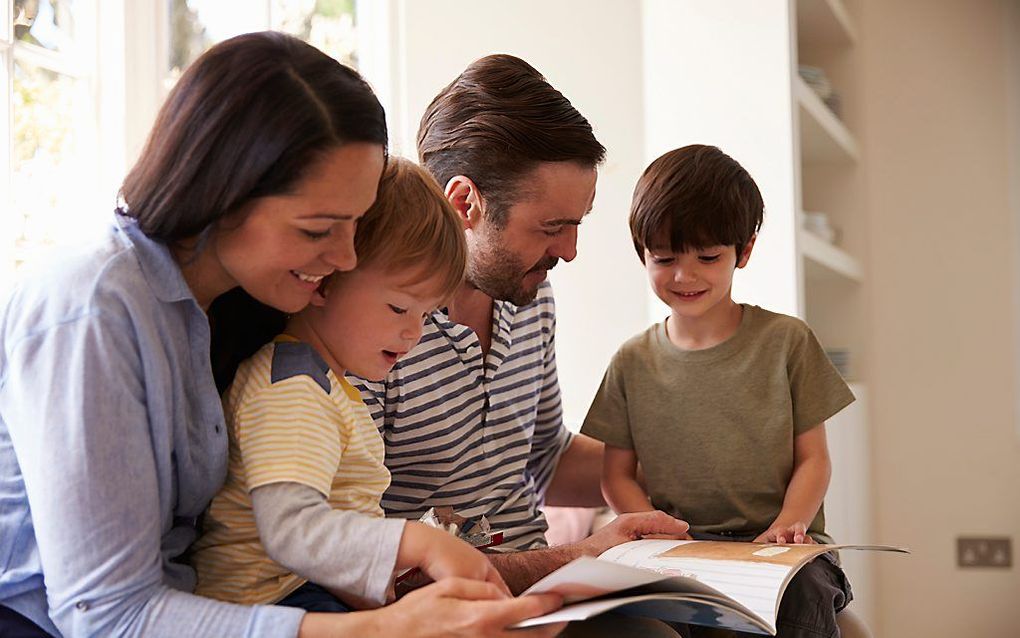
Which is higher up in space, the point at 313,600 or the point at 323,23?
the point at 323,23

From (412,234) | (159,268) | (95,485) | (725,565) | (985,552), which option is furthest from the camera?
(985,552)

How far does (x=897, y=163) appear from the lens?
3.77 m

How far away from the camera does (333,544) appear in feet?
3.54

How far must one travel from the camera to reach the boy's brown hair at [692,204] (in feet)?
5.80

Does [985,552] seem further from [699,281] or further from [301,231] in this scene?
[301,231]

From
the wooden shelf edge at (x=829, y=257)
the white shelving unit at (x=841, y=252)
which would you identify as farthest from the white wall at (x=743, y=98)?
the white shelving unit at (x=841, y=252)

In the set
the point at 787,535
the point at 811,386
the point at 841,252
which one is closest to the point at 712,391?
the point at 811,386

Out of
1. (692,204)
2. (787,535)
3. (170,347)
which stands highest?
(692,204)

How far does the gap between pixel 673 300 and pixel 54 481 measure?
1089mm

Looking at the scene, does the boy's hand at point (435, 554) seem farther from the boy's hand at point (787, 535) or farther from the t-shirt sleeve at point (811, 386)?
the t-shirt sleeve at point (811, 386)

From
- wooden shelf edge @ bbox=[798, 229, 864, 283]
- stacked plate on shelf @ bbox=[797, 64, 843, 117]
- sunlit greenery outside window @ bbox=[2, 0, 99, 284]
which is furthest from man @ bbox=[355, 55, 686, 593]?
stacked plate on shelf @ bbox=[797, 64, 843, 117]

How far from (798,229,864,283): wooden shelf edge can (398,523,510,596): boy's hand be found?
6.28 feet

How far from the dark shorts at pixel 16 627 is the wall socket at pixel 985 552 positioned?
3242mm

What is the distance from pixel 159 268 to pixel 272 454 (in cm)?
21
